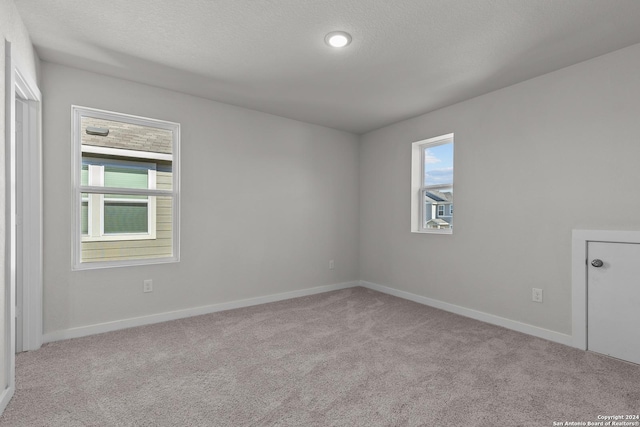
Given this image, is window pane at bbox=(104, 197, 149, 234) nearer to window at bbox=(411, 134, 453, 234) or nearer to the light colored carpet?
the light colored carpet

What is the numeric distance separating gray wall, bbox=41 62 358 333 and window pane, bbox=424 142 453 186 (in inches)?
45.6

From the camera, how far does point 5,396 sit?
1.84 metres

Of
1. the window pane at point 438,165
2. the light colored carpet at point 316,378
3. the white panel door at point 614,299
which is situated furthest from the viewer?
the window pane at point 438,165

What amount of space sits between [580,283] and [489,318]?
2.95ft

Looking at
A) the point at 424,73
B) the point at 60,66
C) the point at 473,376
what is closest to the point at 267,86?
the point at 424,73

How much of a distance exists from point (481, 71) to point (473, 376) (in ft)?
8.03

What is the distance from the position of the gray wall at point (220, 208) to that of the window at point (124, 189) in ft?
0.27

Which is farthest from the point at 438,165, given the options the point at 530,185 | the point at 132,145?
the point at 132,145

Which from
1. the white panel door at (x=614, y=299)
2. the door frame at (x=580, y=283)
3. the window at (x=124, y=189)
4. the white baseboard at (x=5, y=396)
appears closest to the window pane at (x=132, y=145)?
the window at (x=124, y=189)

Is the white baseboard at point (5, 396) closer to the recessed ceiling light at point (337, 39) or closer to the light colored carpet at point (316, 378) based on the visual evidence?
the light colored carpet at point (316, 378)

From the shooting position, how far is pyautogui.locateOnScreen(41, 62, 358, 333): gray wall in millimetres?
2840

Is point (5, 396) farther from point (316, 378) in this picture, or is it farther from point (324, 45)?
point (324, 45)

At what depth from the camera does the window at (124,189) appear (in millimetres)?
2994

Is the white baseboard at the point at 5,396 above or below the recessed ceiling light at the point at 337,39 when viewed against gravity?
below
